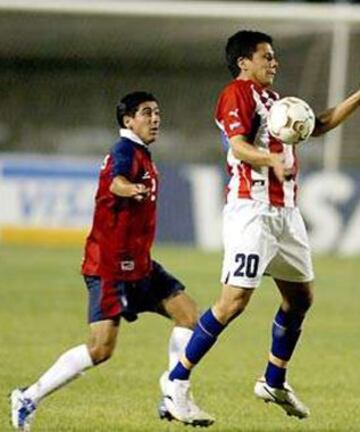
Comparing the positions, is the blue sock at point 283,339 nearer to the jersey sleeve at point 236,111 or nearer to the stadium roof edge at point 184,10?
the jersey sleeve at point 236,111

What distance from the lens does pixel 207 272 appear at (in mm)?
20875

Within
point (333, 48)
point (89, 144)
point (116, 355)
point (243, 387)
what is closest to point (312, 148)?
point (333, 48)

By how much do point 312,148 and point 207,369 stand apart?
46.7ft

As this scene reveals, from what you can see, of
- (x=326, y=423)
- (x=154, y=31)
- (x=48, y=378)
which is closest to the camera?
(x=48, y=378)

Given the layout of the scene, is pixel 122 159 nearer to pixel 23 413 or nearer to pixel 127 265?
pixel 127 265

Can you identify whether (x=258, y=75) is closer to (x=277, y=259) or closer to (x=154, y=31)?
(x=277, y=259)

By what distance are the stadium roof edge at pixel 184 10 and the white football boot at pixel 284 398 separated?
52.0ft

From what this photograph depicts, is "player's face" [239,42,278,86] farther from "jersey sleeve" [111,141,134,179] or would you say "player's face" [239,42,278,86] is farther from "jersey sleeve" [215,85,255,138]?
"jersey sleeve" [111,141,134,179]

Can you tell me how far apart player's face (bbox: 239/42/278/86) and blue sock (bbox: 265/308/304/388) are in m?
1.46

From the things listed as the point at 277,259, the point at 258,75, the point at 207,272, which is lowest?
the point at 207,272

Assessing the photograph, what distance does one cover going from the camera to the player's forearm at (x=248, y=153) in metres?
9.05

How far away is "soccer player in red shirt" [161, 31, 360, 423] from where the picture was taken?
9422 millimetres

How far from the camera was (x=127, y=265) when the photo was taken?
9.38 metres

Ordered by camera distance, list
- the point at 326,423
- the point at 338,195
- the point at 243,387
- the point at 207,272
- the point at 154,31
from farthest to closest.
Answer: the point at 154,31, the point at 338,195, the point at 207,272, the point at 243,387, the point at 326,423
